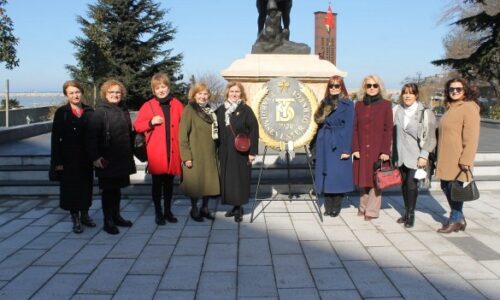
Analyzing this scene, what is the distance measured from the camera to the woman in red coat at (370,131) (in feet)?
16.8

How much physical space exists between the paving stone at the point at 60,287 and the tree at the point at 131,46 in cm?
2304

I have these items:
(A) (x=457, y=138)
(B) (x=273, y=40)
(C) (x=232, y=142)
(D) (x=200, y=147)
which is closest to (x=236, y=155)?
(C) (x=232, y=142)

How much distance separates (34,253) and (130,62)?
24418 millimetres

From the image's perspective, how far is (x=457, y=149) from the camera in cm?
469

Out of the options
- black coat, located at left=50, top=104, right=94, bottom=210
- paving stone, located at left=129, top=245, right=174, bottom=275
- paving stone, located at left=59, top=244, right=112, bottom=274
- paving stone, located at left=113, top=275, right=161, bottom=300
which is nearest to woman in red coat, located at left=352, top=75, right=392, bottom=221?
paving stone, located at left=129, top=245, right=174, bottom=275

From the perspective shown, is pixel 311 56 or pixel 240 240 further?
pixel 311 56

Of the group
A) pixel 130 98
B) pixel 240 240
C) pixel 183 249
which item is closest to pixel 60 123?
pixel 183 249

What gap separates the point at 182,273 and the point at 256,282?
2.13ft

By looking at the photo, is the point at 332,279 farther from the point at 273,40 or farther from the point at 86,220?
the point at 273,40

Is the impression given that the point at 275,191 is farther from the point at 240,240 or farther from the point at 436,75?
the point at 436,75

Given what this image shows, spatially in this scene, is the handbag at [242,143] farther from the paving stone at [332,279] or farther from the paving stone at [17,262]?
the paving stone at [17,262]

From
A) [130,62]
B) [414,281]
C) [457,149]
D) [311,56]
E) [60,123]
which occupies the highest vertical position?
[130,62]

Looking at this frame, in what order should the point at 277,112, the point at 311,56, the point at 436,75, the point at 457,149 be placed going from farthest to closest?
the point at 436,75, the point at 311,56, the point at 277,112, the point at 457,149

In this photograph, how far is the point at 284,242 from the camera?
4.70 metres
